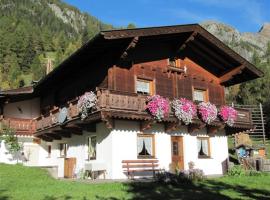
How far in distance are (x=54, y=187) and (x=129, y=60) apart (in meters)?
7.68

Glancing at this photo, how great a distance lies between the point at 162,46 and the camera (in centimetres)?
2209

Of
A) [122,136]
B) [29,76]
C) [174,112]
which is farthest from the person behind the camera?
[29,76]

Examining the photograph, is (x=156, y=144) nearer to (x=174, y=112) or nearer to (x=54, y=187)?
(x=174, y=112)

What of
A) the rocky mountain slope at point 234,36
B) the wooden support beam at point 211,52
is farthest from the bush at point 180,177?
the rocky mountain slope at point 234,36

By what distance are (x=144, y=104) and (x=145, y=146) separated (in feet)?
7.54

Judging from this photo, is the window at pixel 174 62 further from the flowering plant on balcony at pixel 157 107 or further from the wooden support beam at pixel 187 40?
the flowering plant on balcony at pixel 157 107

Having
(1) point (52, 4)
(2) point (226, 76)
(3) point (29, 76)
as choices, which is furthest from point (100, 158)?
(1) point (52, 4)

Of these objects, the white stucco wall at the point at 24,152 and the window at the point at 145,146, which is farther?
the white stucco wall at the point at 24,152

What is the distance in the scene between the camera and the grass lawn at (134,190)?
13.4 m

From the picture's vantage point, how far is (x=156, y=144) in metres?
20.1

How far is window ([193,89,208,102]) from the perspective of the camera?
23.2m

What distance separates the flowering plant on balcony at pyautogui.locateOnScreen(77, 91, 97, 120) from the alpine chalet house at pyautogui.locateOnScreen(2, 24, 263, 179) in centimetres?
5

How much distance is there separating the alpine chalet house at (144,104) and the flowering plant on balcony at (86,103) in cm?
5

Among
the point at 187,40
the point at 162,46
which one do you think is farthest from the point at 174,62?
the point at 187,40
